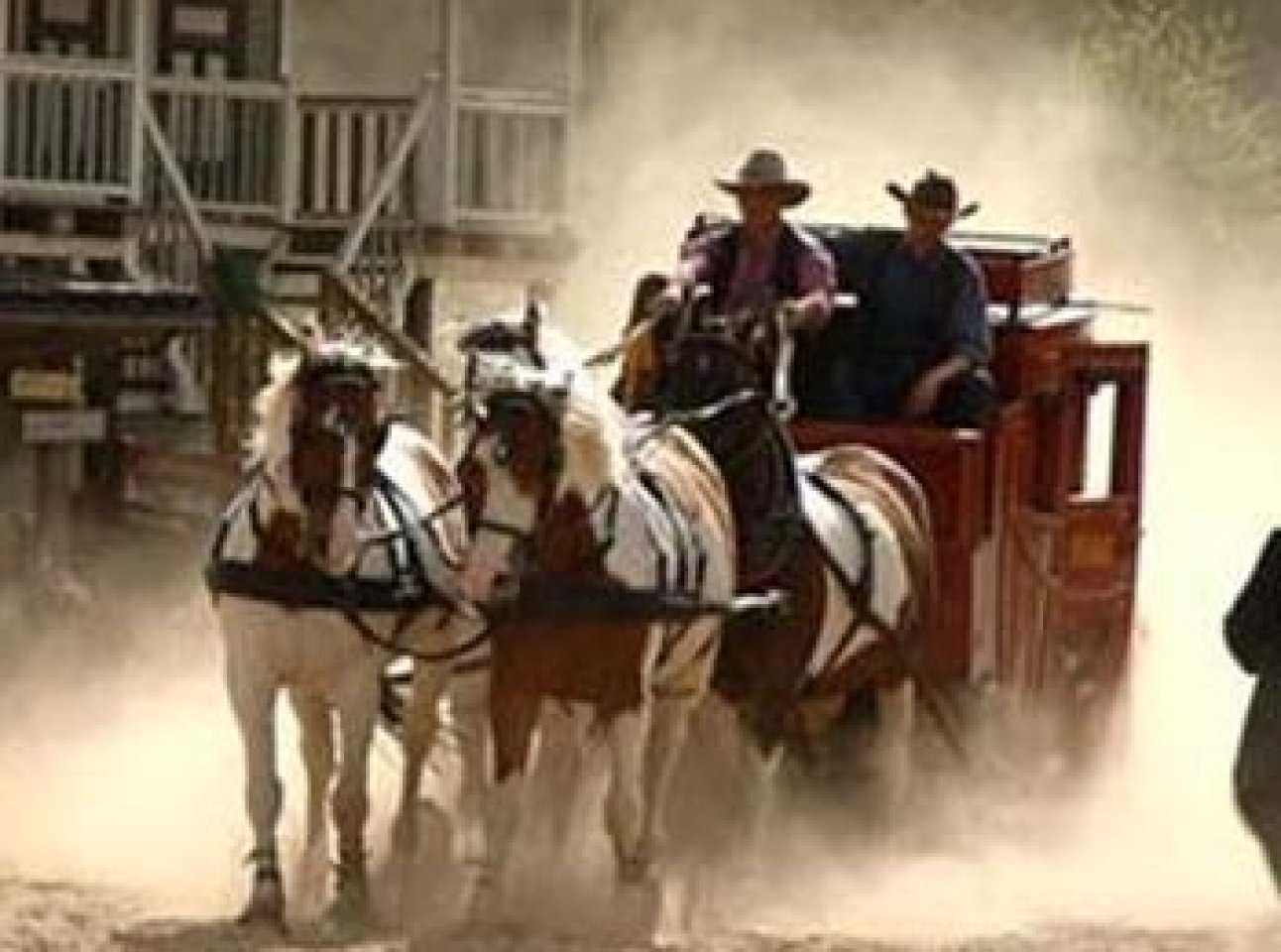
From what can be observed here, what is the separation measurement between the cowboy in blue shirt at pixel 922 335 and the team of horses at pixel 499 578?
1.72 meters

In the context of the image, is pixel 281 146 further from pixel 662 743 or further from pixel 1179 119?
pixel 1179 119

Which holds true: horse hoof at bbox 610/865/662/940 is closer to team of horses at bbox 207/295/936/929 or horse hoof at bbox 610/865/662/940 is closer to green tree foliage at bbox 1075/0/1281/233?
team of horses at bbox 207/295/936/929

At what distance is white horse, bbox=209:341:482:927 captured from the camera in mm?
12836

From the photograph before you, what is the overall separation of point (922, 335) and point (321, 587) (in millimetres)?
3921

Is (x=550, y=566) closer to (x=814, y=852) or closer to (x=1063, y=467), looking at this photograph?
(x=814, y=852)

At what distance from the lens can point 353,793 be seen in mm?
13141

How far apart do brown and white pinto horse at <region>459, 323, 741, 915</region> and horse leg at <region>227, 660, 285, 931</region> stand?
72 centimetres

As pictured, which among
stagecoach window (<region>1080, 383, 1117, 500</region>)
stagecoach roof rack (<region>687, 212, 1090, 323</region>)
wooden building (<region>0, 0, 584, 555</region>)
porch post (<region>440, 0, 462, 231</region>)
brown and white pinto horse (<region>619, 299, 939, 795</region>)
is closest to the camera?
brown and white pinto horse (<region>619, 299, 939, 795</region>)

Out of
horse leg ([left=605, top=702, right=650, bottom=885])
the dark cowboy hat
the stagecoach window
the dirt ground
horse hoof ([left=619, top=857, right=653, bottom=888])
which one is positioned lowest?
the dirt ground

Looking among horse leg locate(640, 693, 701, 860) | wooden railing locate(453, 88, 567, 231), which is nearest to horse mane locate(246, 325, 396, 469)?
horse leg locate(640, 693, 701, 860)

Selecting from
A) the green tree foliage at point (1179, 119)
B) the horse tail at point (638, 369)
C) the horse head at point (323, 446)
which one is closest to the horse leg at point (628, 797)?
the horse head at point (323, 446)

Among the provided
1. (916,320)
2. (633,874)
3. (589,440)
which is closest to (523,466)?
(589,440)

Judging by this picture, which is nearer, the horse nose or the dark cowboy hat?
the horse nose

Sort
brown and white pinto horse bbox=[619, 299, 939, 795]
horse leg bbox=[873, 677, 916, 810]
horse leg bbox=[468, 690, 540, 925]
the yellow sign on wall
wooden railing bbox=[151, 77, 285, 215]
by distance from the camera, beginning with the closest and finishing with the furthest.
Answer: horse leg bbox=[468, 690, 540, 925], brown and white pinto horse bbox=[619, 299, 939, 795], horse leg bbox=[873, 677, 916, 810], the yellow sign on wall, wooden railing bbox=[151, 77, 285, 215]
